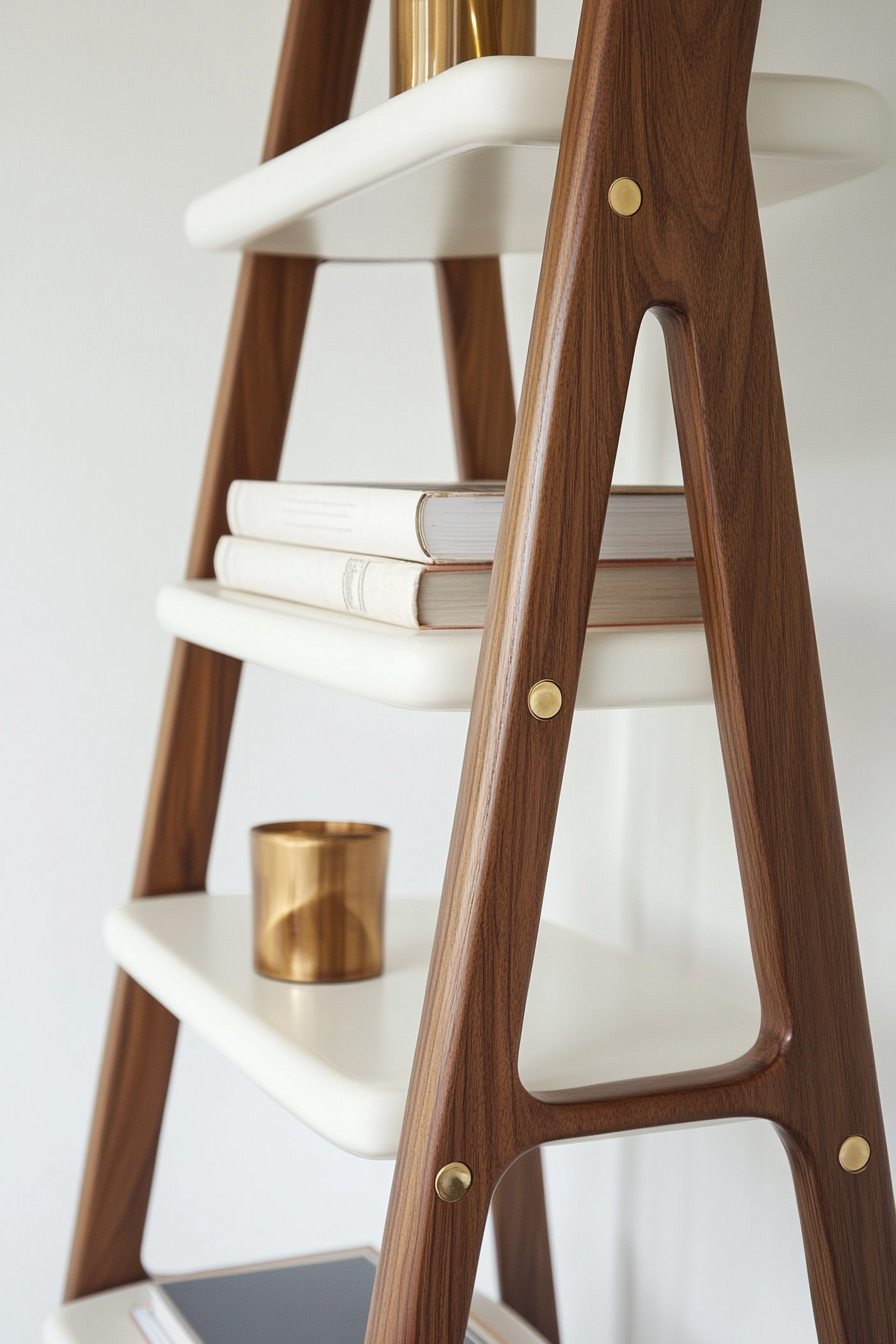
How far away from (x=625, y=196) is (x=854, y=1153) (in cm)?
46

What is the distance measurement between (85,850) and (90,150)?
68cm

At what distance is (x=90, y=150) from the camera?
135 cm

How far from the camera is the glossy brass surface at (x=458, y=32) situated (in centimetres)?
79

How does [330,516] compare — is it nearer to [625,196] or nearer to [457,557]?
[457,557]

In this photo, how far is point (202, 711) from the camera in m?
1.12

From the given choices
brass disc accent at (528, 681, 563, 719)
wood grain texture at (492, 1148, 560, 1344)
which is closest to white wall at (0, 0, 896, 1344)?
wood grain texture at (492, 1148, 560, 1344)

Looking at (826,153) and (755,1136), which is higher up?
(826,153)

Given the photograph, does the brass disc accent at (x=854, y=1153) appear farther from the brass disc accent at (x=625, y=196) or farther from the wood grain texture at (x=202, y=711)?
the wood grain texture at (x=202, y=711)

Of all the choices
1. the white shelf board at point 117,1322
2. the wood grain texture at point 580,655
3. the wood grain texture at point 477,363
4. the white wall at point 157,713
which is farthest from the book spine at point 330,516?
the white shelf board at point 117,1322

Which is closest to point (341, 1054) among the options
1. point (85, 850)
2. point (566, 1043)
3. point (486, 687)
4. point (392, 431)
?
point (566, 1043)

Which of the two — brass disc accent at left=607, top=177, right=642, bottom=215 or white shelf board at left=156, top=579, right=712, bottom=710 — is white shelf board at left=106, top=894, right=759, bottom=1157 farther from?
brass disc accent at left=607, top=177, right=642, bottom=215

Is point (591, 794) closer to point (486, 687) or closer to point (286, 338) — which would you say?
point (286, 338)

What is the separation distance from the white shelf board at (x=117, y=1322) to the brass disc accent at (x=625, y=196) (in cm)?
80

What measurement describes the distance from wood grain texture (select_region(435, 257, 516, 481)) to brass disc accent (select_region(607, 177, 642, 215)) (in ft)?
1.82
